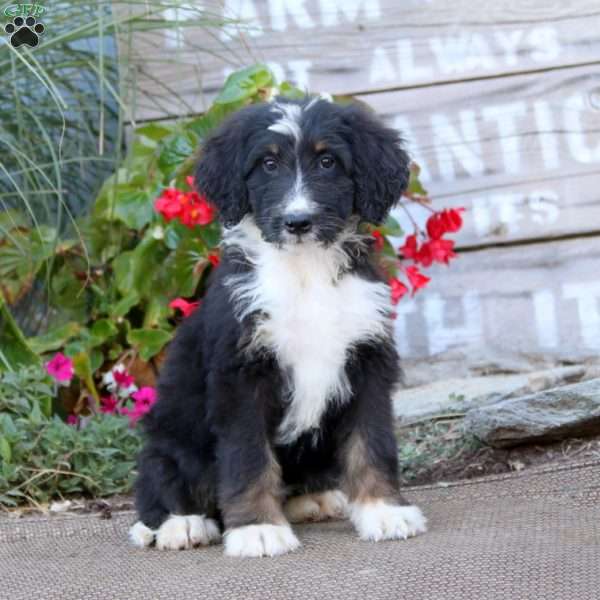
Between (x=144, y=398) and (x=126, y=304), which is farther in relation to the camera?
(x=126, y=304)

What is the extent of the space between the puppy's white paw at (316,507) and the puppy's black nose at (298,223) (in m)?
1.09

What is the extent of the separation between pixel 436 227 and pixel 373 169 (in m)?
1.52

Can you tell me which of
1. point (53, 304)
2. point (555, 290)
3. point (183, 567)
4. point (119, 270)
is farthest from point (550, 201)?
point (183, 567)

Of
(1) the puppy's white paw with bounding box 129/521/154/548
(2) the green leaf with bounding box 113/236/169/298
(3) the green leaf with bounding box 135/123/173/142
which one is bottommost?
(1) the puppy's white paw with bounding box 129/521/154/548

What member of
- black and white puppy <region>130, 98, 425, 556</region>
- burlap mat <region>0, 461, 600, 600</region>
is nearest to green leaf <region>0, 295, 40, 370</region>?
burlap mat <region>0, 461, 600, 600</region>

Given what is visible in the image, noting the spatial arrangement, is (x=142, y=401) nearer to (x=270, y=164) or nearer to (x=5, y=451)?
(x=5, y=451)

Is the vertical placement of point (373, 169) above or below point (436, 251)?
above

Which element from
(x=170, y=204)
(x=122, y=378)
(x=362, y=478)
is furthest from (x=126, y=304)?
(x=362, y=478)

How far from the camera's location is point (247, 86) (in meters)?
5.45

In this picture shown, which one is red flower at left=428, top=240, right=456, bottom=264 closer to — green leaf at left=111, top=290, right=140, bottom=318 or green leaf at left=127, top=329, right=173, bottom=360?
green leaf at left=127, top=329, right=173, bottom=360

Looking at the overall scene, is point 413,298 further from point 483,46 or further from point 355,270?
point 355,270

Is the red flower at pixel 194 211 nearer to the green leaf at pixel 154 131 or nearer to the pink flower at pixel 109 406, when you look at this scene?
the green leaf at pixel 154 131

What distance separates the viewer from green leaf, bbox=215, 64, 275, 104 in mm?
5426

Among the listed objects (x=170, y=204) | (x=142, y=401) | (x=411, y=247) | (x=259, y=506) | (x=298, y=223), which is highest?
(x=170, y=204)
